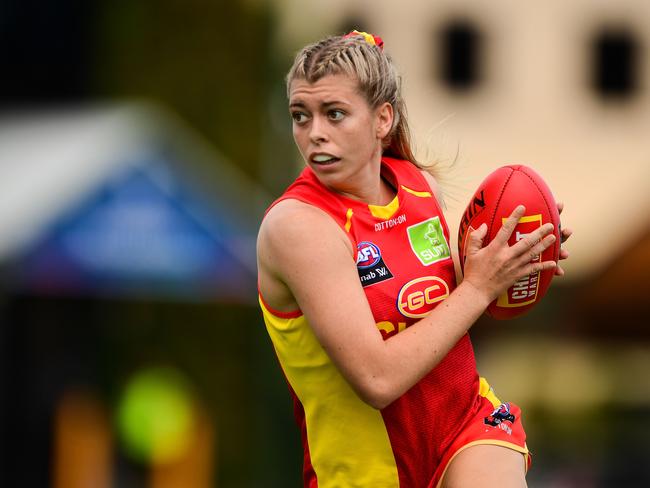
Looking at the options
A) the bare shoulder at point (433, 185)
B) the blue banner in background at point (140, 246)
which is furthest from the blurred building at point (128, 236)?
the bare shoulder at point (433, 185)

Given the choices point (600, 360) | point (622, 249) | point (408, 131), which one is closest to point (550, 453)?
point (600, 360)

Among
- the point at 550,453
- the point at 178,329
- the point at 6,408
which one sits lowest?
the point at 550,453

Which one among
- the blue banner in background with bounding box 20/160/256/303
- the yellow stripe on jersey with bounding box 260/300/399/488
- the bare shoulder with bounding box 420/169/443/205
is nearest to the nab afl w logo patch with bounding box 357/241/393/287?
the yellow stripe on jersey with bounding box 260/300/399/488

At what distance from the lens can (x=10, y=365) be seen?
12.2 meters

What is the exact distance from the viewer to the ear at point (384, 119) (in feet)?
12.9

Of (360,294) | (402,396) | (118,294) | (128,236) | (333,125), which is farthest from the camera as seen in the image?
(118,294)

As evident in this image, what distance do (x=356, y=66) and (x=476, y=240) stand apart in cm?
63

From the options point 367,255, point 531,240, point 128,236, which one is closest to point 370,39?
point 367,255

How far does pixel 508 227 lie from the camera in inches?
150

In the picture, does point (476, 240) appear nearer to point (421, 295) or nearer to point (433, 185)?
point (421, 295)

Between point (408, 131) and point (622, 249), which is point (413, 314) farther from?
point (622, 249)

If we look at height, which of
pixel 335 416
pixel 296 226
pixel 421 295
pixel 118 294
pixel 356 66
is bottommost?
pixel 118 294

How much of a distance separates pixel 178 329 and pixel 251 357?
733mm

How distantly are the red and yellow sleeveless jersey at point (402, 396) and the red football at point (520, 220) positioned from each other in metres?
0.15
